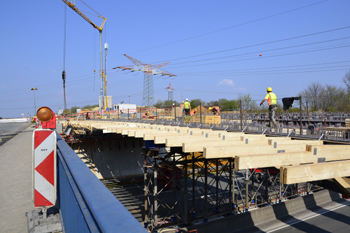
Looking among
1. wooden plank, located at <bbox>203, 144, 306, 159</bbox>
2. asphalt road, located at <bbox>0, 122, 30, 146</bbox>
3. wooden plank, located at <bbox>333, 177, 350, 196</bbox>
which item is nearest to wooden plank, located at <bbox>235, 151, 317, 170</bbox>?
wooden plank, located at <bbox>203, 144, 306, 159</bbox>

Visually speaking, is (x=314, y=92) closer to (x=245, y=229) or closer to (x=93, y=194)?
(x=245, y=229)

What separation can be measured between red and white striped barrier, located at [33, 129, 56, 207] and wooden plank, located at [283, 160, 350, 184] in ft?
12.6

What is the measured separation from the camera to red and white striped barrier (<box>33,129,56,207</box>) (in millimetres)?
4379

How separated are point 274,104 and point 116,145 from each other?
2560cm

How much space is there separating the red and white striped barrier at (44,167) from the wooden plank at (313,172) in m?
3.84

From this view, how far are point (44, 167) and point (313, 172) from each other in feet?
14.7

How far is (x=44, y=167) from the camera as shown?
446cm

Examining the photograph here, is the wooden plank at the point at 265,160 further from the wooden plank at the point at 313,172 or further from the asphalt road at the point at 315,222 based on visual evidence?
the asphalt road at the point at 315,222

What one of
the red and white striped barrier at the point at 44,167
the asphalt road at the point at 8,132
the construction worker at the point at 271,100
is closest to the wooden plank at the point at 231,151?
the red and white striped barrier at the point at 44,167

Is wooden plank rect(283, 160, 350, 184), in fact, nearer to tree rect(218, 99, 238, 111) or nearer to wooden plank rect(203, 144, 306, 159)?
wooden plank rect(203, 144, 306, 159)

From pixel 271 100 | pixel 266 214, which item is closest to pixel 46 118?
pixel 271 100

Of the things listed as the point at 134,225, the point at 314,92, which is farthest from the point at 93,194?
the point at 314,92

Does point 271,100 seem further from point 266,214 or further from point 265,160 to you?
point 266,214

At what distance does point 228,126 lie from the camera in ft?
51.6
